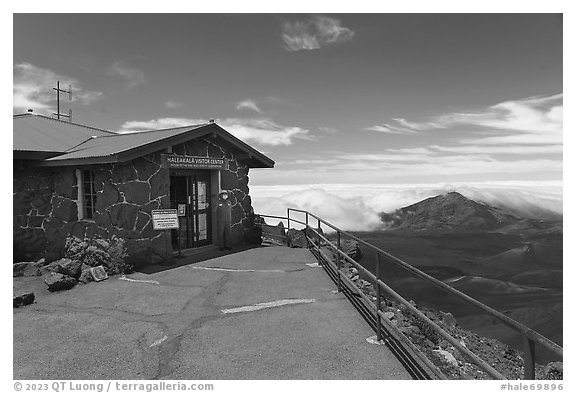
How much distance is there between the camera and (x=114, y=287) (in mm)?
7188

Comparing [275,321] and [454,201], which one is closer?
[275,321]

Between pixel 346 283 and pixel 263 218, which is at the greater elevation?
pixel 263 218

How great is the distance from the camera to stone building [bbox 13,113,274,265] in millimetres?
8625

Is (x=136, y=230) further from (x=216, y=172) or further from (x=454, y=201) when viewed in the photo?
(x=454, y=201)

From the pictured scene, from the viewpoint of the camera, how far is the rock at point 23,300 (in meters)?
6.11

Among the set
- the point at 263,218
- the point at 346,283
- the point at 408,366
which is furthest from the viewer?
the point at 263,218

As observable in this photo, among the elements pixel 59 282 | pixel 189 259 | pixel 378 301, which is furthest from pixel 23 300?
pixel 378 301

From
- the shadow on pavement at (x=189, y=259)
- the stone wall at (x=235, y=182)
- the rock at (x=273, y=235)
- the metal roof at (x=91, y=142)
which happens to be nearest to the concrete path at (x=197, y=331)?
the shadow on pavement at (x=189, y=259)

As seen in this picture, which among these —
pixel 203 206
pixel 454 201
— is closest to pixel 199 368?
pixel 203 206

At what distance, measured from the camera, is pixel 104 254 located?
823 cm

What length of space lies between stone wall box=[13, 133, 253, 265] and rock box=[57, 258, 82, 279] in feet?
3.52

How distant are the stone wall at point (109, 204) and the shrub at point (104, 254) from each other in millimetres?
219

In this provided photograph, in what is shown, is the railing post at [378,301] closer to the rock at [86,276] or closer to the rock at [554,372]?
the rock at [554,372]

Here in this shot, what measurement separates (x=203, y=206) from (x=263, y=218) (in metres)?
2.23
